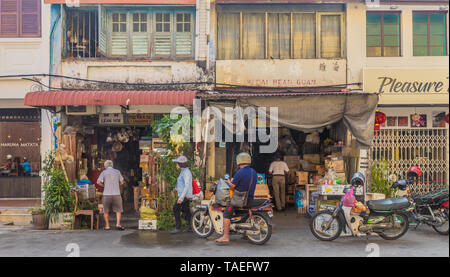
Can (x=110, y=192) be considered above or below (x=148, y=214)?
above

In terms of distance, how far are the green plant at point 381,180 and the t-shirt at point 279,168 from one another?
2562 mm

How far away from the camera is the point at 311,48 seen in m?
12.4

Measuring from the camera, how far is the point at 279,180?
1307 cm

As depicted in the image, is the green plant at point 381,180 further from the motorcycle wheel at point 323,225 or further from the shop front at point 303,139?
the motorcycle wheel at point 323,225

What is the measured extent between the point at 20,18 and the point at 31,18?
0.98 ft

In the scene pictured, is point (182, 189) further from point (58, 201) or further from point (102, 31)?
point (102, 31)

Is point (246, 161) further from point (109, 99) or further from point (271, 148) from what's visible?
point (271, 148)

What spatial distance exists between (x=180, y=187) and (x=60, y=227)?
3330mm

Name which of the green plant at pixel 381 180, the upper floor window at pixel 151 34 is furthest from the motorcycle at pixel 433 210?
the upper floor window at pixel 151 34

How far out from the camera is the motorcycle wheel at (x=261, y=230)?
8.59 metres

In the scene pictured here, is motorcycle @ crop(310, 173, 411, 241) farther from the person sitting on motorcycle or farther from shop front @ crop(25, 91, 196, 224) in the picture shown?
shop front @ crop(25, 91, 196, 224)

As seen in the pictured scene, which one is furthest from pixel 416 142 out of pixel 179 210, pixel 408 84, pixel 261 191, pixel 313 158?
pixel 179 210

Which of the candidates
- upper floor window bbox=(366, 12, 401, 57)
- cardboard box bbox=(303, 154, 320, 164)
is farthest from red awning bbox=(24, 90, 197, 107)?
upper floor window bbox=(366, 12, 401, 57)
